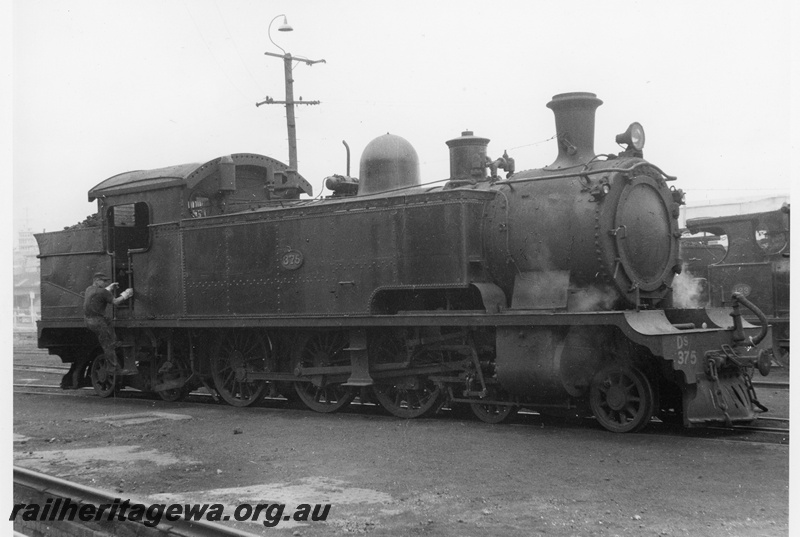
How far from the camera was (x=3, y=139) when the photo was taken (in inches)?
230

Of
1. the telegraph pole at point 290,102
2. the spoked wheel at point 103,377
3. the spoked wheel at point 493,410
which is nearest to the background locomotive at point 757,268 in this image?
the spoked wheel at point 493,410

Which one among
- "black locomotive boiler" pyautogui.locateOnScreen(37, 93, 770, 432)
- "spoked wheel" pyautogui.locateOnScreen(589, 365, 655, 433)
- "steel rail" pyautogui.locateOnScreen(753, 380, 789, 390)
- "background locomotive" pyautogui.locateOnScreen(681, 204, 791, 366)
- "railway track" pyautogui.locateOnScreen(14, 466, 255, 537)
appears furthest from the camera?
"background locomotive" pyautogui.locateOnScreen(681, 204, 791, 366)

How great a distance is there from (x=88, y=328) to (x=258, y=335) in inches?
119

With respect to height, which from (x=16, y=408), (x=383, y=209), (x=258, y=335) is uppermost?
(x=383, y=209)

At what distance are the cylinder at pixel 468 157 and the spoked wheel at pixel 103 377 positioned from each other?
6.20m

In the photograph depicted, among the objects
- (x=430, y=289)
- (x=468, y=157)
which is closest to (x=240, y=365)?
(x=430, y=289)

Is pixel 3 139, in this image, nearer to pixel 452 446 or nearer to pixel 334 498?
pixel 334 498

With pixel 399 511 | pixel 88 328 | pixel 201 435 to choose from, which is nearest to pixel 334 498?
pixel 399 511

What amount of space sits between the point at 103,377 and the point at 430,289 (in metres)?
6.00

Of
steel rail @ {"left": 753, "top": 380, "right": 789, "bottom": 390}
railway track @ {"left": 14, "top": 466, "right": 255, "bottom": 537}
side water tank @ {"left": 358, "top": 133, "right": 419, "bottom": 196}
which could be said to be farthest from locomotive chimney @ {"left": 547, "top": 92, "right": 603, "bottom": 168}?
railway track @ {"left": 14, "top": 466, "right": 255, "bottom": 537}

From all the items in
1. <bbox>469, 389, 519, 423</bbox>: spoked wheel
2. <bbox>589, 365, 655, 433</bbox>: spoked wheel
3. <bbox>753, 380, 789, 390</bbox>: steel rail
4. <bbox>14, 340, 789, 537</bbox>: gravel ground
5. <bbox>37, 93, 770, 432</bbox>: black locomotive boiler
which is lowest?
<bbox>753, 380, 789, 390</bbox>: steel rail

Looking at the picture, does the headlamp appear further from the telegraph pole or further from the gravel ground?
the telegraph pole

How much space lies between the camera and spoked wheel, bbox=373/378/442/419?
370 inches

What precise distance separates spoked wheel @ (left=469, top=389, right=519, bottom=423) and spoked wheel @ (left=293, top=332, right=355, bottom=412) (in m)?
1.78
